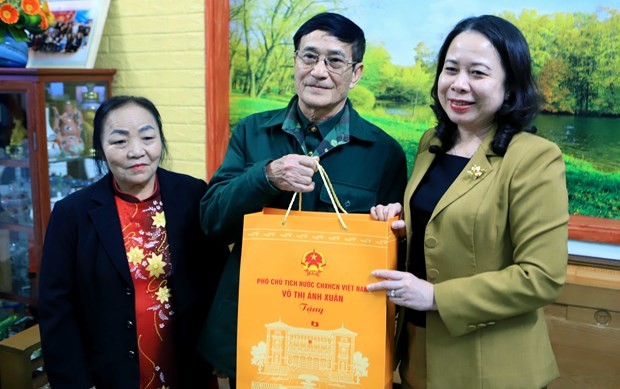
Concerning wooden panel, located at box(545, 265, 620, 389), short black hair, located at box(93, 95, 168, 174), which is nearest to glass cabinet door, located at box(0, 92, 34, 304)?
short black hair, located at box(93, 95, 168, 174)

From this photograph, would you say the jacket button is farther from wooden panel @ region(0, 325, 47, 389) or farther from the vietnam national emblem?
wooden panel @ region(0, 325, 47, 389)

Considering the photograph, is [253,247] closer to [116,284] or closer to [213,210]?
[213,210]

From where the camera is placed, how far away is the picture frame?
2.80 metres

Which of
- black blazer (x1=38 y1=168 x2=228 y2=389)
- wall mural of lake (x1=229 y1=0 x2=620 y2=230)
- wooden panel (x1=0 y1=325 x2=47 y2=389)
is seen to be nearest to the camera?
black blazer (x1=38 y1=168 x2=228 y2=389)

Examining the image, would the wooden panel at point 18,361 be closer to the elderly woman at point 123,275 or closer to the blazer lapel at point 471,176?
the elderly woman at point 123,275

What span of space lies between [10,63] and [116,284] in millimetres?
1674

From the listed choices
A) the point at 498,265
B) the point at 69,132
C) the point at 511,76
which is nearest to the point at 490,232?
the point at 498,265

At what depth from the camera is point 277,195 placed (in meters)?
1.36

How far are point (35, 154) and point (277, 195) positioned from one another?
69.0 inches

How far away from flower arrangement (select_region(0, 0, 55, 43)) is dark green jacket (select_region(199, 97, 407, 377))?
5.42ft

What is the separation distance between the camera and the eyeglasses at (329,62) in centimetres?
141

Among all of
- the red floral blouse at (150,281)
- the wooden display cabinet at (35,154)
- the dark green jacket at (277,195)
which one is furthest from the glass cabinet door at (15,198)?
the dark green jacket at (277,195)

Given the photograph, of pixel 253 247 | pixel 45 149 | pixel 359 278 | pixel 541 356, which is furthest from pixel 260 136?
pixel 45 149

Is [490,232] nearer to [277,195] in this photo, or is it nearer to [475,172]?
[475,172]
